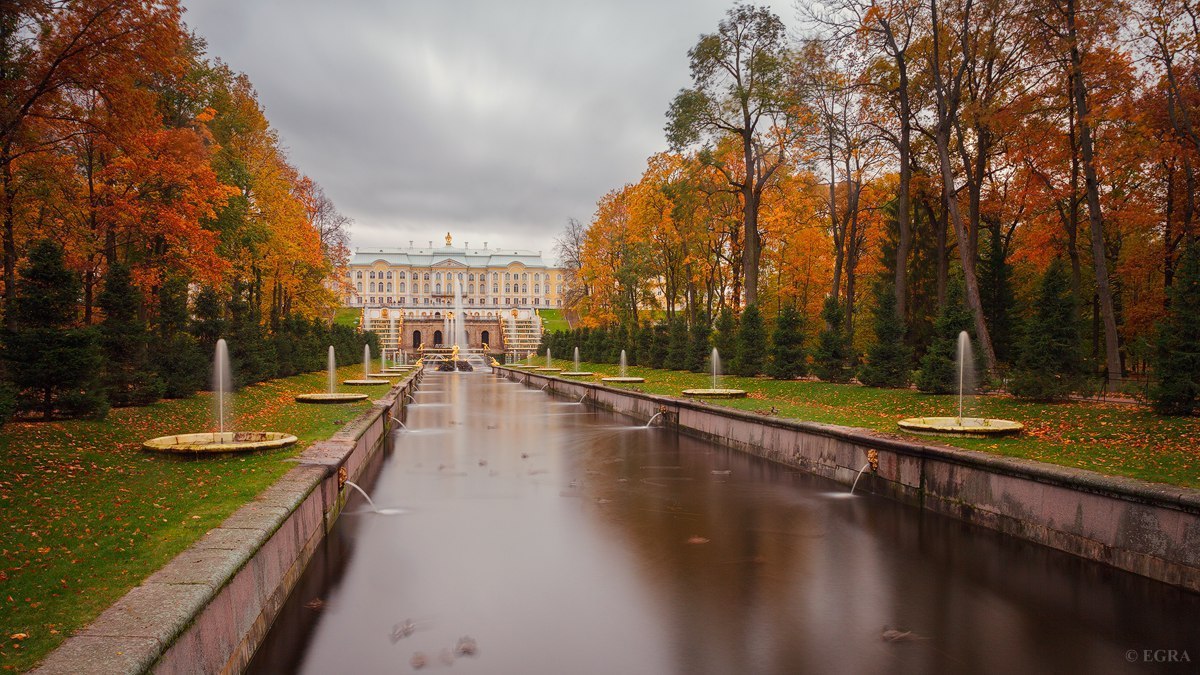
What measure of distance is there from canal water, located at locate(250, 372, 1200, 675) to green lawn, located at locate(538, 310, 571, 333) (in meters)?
77.7

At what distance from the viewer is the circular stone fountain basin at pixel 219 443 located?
7.63 m

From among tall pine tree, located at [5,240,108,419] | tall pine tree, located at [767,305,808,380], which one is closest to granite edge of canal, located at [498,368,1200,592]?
tall pine tree, located at [767,305,808,380]

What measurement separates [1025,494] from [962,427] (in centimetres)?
240

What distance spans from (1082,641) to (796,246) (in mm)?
30198

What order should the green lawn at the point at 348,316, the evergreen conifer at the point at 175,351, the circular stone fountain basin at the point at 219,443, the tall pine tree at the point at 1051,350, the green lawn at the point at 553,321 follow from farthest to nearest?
1. the green lawn at the point at 553,321
2. the green lawn at the point at 348,316
3. the evergreen conifer at the point at 175,351
4. the tall pine tree at the point at 1051,350
5. the circular stone fountain basin at the point at 219,443

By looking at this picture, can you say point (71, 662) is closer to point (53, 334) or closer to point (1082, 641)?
point (1082, 641)

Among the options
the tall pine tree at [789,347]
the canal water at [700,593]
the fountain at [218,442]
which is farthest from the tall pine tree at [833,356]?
the fountain at [218,442]

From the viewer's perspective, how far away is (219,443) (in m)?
8.18

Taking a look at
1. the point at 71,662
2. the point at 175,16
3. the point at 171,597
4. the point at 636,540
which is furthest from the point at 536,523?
the point at 175,16

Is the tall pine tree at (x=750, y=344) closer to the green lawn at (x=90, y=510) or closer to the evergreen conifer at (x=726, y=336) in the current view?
the evergreen conifer at (x=726, y=336)

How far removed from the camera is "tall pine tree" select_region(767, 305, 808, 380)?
21078 mm

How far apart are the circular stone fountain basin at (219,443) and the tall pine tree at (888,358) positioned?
1406 cm

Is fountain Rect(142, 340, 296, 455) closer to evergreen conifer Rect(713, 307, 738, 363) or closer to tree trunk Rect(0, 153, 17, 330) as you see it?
tree trunk Rect(0, 153, 17, 330)

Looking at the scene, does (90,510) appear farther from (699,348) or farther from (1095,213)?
(699,348)
